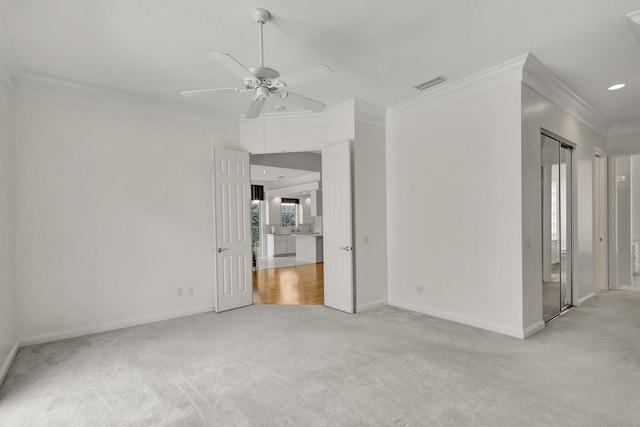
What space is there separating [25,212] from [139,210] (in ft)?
3.57

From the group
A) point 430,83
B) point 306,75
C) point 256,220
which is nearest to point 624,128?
point 430,83

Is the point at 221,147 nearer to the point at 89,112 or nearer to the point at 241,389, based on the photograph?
the point at 89,112

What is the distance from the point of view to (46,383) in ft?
8.89

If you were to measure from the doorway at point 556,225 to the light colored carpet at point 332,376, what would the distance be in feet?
1.35

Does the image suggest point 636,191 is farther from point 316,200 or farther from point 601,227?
point 316,200

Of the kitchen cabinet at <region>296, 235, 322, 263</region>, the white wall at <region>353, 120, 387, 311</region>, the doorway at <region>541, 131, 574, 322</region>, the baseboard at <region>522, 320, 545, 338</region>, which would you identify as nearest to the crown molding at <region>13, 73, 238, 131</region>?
the white wall at <region>353, 120, 387, 311</region>

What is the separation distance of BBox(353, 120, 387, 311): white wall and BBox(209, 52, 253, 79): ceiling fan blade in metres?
2.42

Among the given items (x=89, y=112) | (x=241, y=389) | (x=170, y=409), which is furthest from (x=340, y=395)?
(x=89, y=112)

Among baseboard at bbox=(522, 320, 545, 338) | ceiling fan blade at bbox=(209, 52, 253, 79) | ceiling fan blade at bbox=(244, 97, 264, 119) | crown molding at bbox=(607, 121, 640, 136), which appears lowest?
baseboard at bbox=(522, 320, 545, 338)

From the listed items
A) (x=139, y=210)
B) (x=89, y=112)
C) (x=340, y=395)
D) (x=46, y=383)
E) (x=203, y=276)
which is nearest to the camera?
(x=340, y=395)

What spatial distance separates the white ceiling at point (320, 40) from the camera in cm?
254

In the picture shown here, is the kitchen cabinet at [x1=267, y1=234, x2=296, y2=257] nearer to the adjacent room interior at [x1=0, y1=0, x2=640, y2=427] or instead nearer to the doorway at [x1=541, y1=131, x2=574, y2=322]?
the adjacent room interior at [x1=0, y1=0, x2=640, y2=427]

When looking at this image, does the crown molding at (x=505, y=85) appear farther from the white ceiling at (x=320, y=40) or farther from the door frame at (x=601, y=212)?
the door frame at (x=601, y=212)

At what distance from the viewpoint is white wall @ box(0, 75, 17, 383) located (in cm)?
296
